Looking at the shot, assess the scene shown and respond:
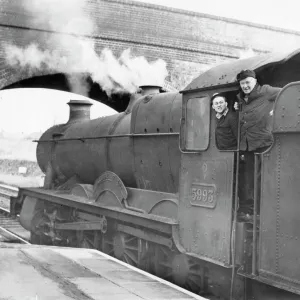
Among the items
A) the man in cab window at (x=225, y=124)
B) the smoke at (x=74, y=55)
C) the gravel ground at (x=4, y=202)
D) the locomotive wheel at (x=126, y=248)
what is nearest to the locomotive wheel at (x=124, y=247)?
the locomotive wheel at (x=126, y=248)

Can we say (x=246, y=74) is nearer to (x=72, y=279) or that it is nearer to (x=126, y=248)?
(x=72, y=279)

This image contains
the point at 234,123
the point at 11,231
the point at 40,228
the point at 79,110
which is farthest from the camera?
the point at 11,231

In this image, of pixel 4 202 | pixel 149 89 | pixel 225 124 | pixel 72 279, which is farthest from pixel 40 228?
pixel 4 202

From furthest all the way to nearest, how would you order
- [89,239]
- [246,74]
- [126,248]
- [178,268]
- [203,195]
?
[89,239], [126,248], [178,268], [203,195], [246,74]

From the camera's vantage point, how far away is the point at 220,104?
521 cm

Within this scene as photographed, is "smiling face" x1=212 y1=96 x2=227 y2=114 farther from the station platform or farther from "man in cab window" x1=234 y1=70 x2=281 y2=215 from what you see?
the station platform

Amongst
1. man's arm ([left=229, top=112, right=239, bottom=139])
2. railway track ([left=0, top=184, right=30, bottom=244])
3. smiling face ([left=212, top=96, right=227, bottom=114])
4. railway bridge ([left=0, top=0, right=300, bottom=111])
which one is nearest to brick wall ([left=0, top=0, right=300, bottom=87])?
railway bridge ([left=0, top=0, right=300, bottom=111])

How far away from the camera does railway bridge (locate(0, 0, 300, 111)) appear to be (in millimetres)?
14953

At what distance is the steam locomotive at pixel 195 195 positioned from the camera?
4.54 metres

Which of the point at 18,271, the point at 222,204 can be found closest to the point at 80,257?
the point at 18,271

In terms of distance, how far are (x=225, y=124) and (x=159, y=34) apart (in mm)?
11868

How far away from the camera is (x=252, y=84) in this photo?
4.86 metres

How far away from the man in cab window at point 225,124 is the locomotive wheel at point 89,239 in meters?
3.74

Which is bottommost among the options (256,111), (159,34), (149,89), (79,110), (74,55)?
(256,111)
